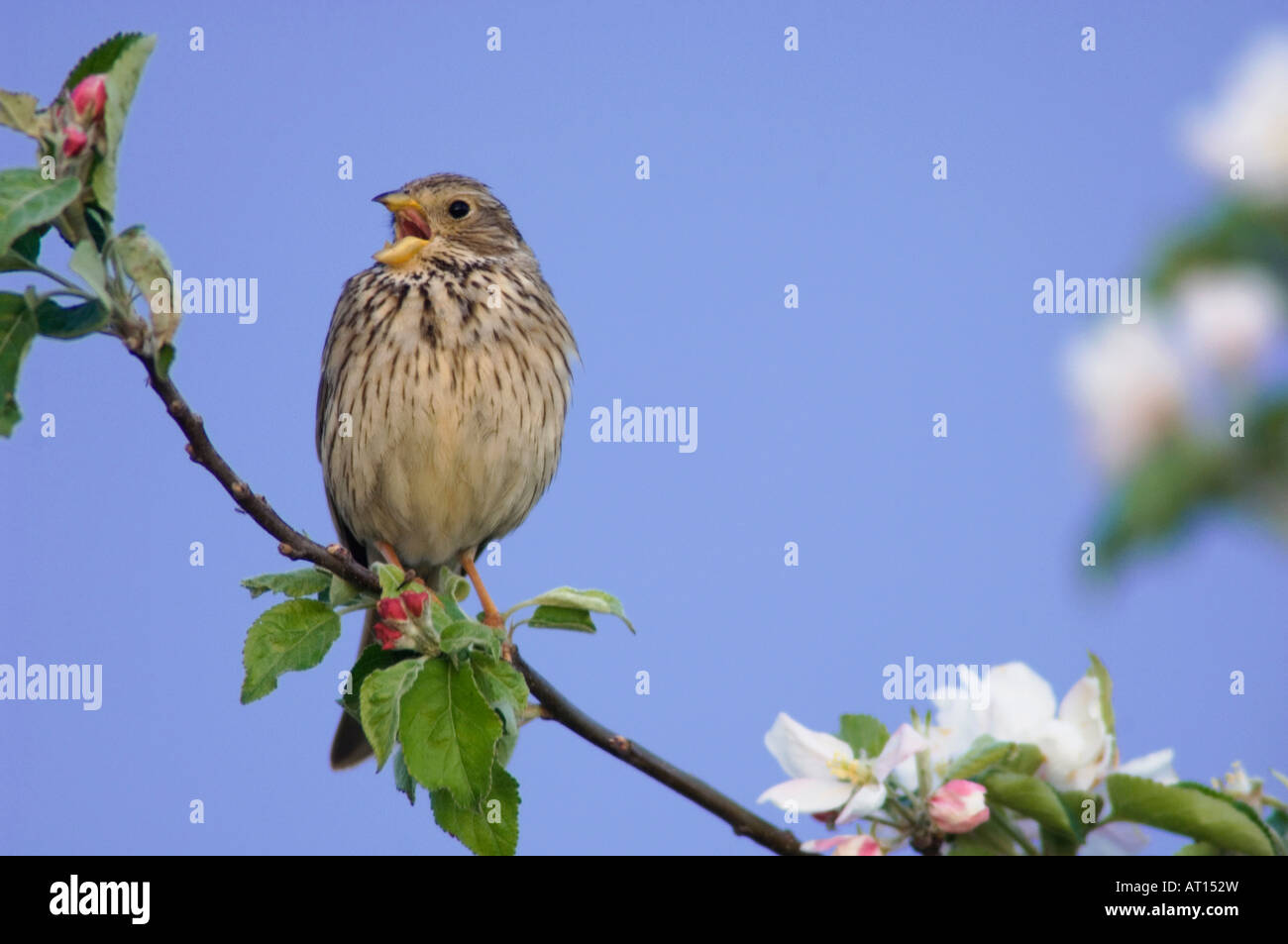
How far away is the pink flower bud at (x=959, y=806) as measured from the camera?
202 cm

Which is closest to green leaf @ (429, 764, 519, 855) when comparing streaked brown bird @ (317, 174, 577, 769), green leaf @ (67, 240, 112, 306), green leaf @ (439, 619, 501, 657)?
green leaf @ (439, 619, 501, 657)

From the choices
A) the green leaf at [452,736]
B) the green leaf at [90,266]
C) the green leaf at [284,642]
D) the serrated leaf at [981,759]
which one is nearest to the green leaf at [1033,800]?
the serrated leaf at [981,759]

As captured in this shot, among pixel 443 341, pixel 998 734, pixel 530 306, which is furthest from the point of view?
pixel 530 306

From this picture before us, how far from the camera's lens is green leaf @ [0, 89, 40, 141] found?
2326mm

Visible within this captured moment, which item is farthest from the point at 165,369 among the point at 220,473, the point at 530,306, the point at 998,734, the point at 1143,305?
the point at 530,306

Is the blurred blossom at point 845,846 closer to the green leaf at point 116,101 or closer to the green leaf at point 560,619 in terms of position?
the green leaf at point 560,619

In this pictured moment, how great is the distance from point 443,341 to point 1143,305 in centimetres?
490

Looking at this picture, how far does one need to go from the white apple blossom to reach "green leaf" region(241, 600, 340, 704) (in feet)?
4.68

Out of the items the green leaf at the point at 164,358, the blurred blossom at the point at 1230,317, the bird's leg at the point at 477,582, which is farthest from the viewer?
the bird's leg at the point at 477,582

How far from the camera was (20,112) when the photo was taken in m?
2.34

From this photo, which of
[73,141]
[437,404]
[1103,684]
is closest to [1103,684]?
[1103,684]

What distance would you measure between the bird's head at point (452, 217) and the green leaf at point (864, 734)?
13.6ft
